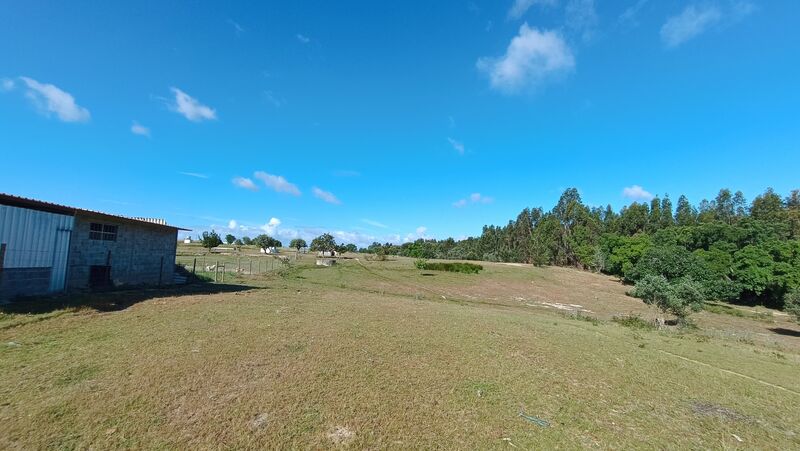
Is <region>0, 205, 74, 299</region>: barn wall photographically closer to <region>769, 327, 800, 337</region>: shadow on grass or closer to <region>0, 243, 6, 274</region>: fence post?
<region>0, 243, 6, 274</region>: fence post

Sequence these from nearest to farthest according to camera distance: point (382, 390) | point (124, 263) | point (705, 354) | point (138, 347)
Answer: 1. point (382, 390)
2. point (138, 347)
3. point (705, 354)
4. point (124, 263)

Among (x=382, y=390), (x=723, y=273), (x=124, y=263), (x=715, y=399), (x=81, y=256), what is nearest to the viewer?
(x=382, y=390)

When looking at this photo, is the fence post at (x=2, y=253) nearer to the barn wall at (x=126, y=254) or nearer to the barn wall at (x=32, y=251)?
the barn wall at (x=32, y=251)

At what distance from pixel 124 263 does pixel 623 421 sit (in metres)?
25.4

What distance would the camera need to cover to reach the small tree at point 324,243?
10294 centimetres

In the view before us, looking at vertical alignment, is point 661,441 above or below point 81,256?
below

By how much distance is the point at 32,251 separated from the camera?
14.9 metres

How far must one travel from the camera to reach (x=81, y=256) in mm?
18062

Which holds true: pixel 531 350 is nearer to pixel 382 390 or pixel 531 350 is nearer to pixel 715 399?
pixel 715 399

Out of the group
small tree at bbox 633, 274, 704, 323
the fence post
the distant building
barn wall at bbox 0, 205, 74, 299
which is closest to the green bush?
small tree at bbox 633, 274, 704, 323

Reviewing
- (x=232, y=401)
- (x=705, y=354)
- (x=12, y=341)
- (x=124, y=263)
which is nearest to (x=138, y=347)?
(x=12, y=341)

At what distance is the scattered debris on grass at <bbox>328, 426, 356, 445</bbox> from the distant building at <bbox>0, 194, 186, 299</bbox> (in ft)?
55.8

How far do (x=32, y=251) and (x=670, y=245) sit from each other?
247 feet

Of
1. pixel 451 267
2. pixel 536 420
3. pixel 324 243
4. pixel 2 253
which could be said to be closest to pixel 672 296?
pixel 536 420
